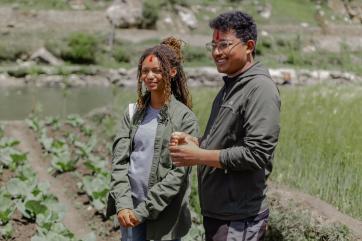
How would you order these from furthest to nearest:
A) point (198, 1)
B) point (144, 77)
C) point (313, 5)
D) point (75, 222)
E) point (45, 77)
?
point (313, 5)
point (198, 1)
point (45, 77)
point (75, 222)
point (144, 77)

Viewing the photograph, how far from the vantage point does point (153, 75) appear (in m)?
3.14

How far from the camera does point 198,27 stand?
40.2 metres

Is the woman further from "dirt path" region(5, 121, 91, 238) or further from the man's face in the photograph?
"dirt path" region(5, 121, 91, 238)

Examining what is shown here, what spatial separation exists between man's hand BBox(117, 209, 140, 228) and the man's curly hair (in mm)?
1051

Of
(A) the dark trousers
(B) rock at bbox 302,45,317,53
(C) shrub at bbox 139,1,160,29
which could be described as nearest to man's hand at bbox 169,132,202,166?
(A) the dark trousers

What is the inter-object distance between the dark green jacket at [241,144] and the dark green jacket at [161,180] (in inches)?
11.4

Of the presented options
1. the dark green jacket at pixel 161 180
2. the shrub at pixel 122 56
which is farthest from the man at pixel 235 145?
the shrub at pixel 122 56

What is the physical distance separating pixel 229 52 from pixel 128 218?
101cm

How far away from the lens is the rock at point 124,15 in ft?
120

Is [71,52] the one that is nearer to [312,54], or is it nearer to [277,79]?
[277,79]

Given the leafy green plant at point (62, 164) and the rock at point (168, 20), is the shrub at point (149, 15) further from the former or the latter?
the leafy green plant at point (62, 164)

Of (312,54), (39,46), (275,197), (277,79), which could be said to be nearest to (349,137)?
(275,197)

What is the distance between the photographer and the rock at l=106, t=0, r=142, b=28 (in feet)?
120

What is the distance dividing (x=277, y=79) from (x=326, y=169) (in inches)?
779
